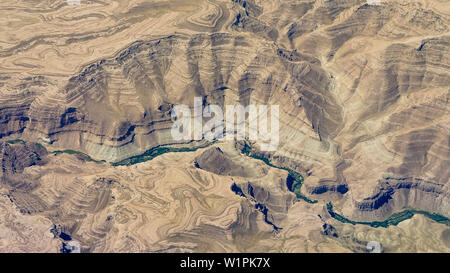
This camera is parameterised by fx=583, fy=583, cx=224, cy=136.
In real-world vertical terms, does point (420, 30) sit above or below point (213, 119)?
above

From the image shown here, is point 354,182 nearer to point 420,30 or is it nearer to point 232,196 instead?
point 232,196

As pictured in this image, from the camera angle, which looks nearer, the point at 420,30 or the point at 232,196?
the point at 232,196

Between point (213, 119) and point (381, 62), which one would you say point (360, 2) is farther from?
point (213, 119)

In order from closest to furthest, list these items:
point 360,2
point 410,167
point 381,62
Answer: point 410,167 < point 381,62 < point 360,2

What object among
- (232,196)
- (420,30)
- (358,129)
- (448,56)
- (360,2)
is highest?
(360,2)

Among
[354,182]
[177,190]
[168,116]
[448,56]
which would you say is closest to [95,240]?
[177,190]

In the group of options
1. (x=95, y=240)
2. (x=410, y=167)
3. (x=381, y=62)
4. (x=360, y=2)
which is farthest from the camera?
(x=360, y=2)
